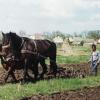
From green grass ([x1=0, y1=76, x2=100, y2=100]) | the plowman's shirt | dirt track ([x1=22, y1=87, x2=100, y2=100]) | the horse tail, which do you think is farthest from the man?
dirt track ([x1=22, y1=87, x2=100, y2=100])

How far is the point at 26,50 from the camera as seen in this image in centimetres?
1516

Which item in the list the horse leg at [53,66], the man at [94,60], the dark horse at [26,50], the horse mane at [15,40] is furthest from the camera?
the man at [94,60]

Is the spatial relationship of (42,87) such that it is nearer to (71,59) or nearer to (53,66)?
(53,66)

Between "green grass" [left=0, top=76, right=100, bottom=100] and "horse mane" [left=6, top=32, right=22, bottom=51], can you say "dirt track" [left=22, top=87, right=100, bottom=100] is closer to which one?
"green grass" [left=0, top=76, right=100, bottom=100]

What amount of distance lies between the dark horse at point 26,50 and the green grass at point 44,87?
1193 millimetres

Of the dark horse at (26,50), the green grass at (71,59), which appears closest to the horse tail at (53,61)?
the dark horse at (26,50)

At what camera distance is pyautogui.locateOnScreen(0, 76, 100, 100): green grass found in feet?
39.9

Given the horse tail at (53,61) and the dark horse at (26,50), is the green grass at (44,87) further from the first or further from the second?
the horse tail at (53,61)

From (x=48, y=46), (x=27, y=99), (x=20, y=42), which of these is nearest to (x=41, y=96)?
(x=27, y=99)

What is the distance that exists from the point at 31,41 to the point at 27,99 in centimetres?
437

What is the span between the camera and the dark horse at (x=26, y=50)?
1460 centimetres

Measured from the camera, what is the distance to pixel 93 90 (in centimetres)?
1312

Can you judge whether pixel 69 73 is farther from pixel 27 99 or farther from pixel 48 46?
pixel 27 99

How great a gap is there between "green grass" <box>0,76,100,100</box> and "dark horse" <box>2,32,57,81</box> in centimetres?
119
